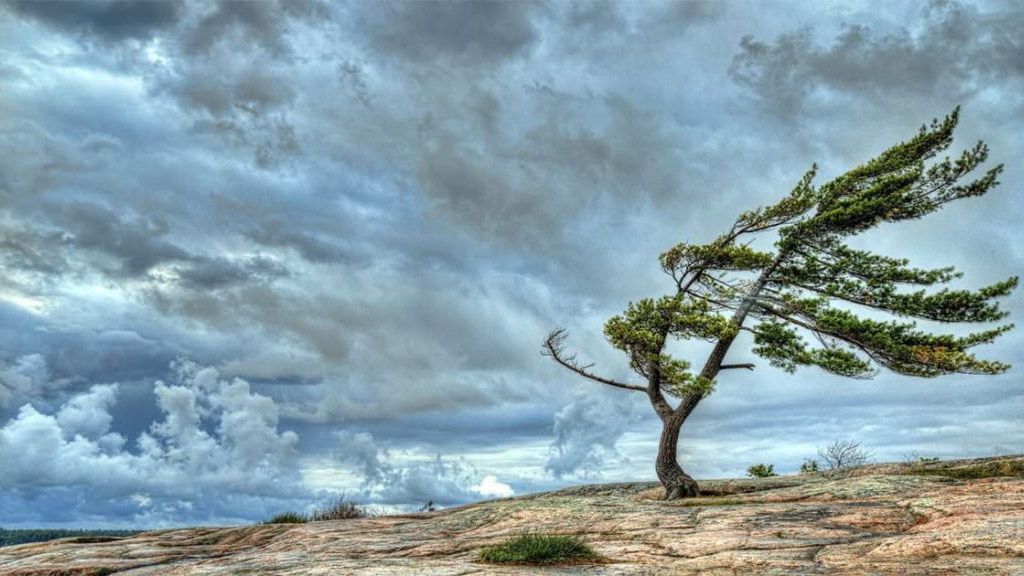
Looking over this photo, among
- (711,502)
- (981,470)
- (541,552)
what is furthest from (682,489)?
(541,552)

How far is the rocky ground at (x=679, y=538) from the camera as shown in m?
12.5

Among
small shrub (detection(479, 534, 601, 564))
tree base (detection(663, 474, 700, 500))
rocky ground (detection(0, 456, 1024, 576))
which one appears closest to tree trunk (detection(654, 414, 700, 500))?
tree base (detection(663, 474, 700, 500))

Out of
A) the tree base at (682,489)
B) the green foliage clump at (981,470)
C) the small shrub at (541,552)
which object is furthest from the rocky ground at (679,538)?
the tree base at (682,489)

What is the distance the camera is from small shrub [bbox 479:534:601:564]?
1391cm

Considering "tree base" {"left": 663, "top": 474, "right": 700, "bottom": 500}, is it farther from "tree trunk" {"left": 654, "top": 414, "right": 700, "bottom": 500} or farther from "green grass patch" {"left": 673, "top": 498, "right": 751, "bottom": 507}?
"green grass patch" {"left": 673, "top": 498, "right": 751, "bottom": 507}

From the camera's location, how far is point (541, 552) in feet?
45.8

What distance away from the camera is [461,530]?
1977 centimetres

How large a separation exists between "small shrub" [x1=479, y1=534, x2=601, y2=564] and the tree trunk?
12.4 m

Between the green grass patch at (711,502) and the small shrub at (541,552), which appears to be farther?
the green grass patch at (711,502)

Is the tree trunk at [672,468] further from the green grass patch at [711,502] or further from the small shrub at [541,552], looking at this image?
the small shrub at [541,552]

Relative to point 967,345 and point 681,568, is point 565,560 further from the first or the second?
point 967,345

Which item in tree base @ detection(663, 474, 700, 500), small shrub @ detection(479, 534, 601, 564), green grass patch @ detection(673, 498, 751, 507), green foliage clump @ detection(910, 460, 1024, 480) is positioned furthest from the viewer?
tree base @ detection(663, 474, 700, 500)

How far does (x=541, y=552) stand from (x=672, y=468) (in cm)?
1372

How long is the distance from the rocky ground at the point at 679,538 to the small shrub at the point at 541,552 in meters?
0.47
